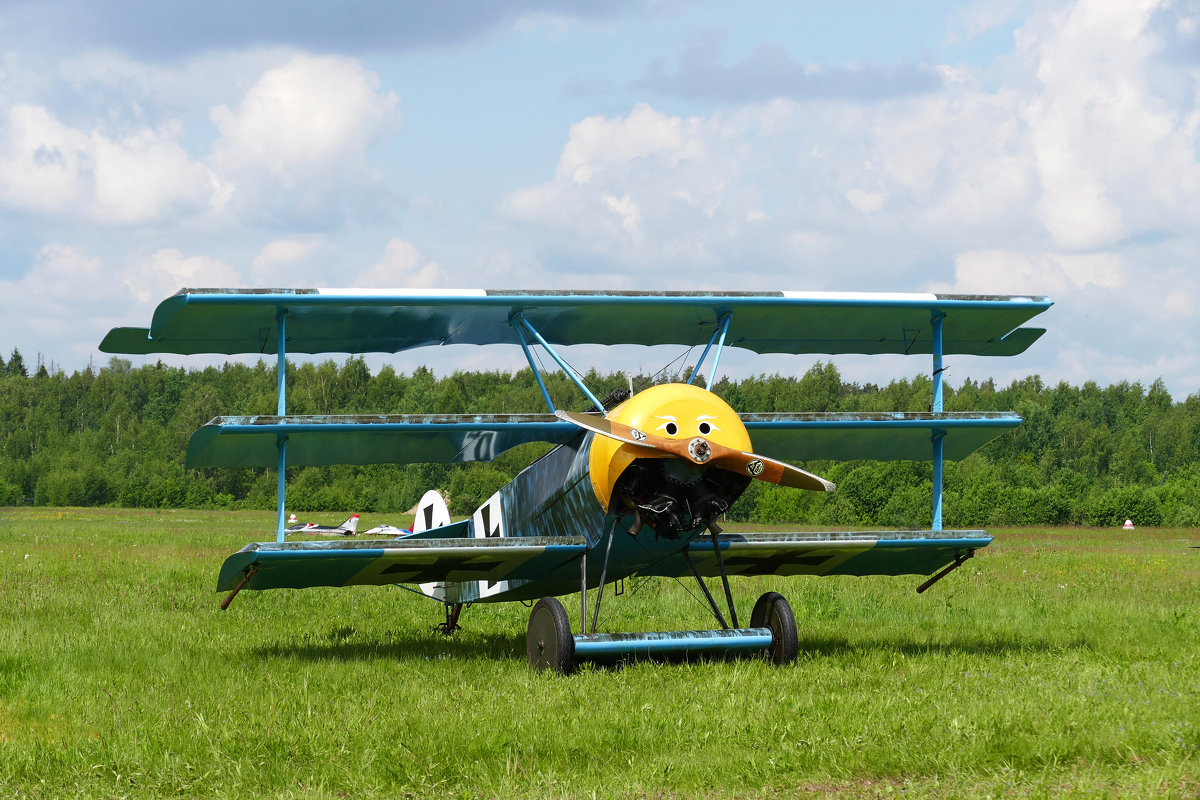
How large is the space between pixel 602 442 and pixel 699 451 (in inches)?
36.7

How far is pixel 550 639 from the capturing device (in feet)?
29.2

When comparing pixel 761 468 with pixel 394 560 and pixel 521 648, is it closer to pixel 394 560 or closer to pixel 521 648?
pixel 394 560

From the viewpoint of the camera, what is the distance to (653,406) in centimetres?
884

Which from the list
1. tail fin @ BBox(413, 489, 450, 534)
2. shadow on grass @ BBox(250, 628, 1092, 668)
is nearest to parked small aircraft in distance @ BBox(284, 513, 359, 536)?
tail fin @ BBox(413, 489, 450, 534)

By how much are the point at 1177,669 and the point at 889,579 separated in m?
10.9

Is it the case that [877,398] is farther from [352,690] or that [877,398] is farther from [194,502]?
[352,690]

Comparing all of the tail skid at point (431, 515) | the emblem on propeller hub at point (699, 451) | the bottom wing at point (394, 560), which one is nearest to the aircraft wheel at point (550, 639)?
the bottom wing at point (394, 560)

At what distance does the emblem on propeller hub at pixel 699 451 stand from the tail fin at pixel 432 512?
255 inches

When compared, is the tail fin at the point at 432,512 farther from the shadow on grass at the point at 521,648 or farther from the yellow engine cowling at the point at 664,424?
the yellow engine cowling at the point at 664,424

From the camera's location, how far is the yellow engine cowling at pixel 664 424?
8750 mm

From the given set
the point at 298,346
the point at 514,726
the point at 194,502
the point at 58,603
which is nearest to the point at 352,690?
the point at 514,726

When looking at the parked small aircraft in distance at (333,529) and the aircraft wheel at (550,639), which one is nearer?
the aircraft wheel at (550,639)

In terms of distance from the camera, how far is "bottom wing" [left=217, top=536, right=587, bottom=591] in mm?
9273

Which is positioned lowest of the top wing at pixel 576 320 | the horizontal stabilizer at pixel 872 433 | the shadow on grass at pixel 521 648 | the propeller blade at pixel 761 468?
the shadow on grass at pixel 521 648
